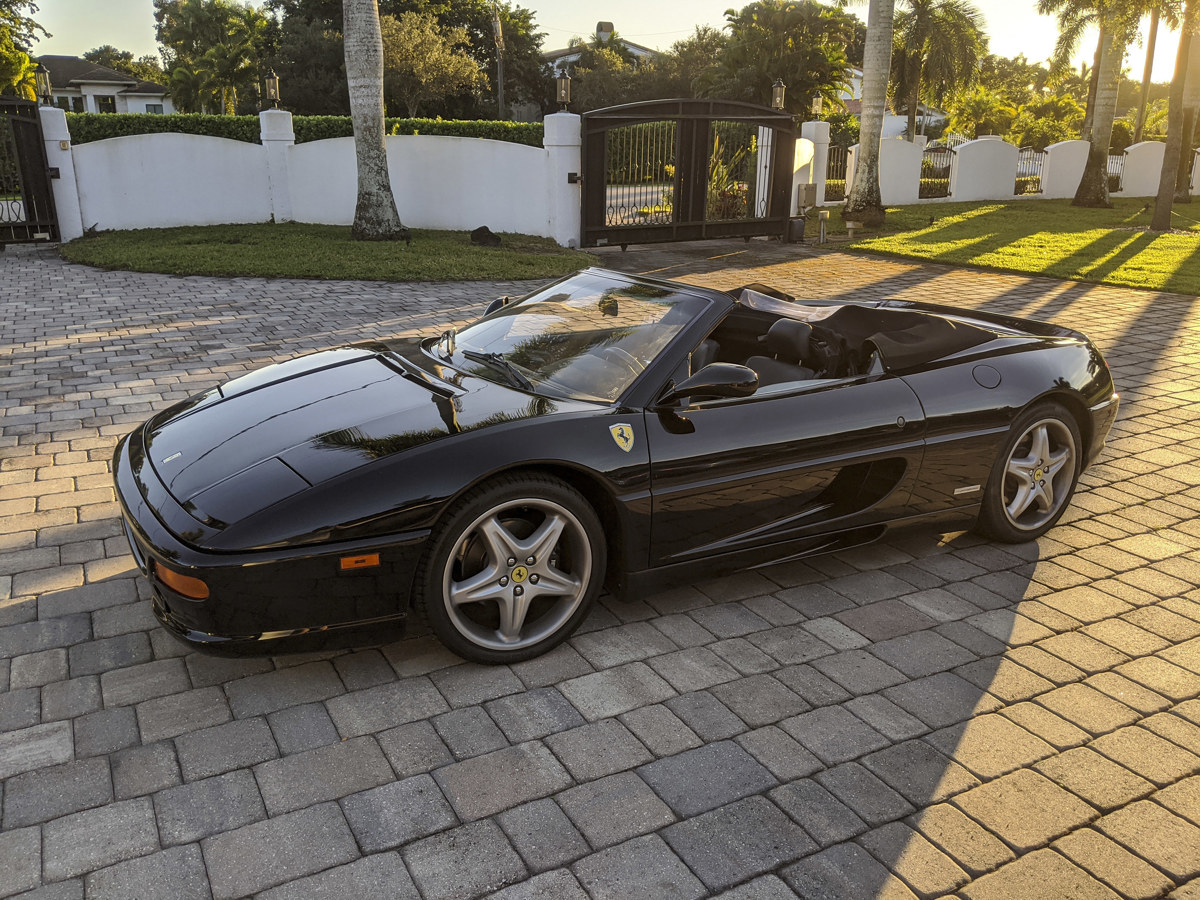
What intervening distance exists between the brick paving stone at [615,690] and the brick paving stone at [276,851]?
0.91 m

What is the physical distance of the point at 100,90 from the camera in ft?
237

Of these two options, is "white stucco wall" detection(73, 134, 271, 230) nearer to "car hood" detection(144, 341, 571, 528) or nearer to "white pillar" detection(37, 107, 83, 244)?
"white pillar" detection(37, 107, 83, 244)

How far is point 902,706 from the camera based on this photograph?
3.29 meters

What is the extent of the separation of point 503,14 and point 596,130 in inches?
1601

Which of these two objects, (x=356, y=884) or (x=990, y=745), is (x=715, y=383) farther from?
(x=356, y=884)

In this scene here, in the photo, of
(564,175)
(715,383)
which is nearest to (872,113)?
(564,175)

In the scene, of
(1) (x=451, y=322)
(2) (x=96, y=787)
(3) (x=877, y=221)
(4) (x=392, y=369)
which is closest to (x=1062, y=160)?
(3) (x=877, y=221)

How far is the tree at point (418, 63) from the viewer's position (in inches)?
1590

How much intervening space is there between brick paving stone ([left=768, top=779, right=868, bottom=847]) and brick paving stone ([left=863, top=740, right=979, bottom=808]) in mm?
217

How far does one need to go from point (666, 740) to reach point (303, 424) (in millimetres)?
1791

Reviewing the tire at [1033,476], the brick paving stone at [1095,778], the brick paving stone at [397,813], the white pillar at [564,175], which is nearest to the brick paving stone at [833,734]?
the brick paving stone at [1095,778]

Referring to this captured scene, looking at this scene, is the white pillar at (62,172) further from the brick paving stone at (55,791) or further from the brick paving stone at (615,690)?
the brick paving stone at (615,690)

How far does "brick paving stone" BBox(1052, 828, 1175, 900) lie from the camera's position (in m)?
2.48

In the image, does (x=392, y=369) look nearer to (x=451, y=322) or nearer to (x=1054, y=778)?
(x=1054, y=778)
